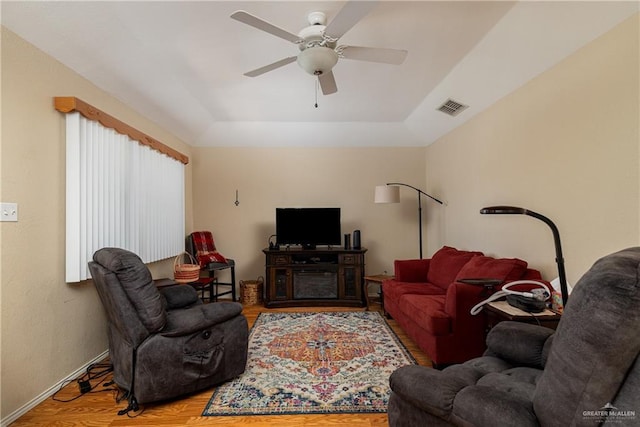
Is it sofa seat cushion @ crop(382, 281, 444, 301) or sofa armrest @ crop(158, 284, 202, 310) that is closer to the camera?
sofa armrest @ crop(158, 284, 202, 310)

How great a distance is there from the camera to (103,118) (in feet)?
Result: 8.66

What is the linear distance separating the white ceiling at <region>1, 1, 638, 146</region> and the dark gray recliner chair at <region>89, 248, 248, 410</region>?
63.4 inches

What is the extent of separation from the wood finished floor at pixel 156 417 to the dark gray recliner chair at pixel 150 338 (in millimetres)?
94

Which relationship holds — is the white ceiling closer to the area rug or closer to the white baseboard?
the white baseboard

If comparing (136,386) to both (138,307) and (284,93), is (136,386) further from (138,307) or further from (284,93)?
(284,93)

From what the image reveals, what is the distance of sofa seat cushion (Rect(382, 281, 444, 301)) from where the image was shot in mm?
3266

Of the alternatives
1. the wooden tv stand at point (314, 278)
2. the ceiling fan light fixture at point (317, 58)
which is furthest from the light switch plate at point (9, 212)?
the wooden tv stand at point (314, 278)

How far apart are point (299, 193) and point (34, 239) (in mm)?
3453

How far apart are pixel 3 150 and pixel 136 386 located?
1.70 metres

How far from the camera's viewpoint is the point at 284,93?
12.1ft

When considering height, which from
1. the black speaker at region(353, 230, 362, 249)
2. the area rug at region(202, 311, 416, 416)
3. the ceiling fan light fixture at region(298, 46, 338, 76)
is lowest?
the area rug at region(202, 311, 416, 416)

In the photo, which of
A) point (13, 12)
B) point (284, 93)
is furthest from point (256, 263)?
point (13, 12)

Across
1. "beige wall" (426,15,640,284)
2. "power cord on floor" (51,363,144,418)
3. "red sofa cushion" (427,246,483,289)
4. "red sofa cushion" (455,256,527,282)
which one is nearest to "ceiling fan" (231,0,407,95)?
"beige wall" (426,15,640,284)

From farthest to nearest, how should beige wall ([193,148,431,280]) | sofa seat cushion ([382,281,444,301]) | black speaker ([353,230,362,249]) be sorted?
1. beige wall ([193,148,431,280])
2. black speaker ([353,230,362,249])
3. sofa seat cushion ([382,281,444,301])
